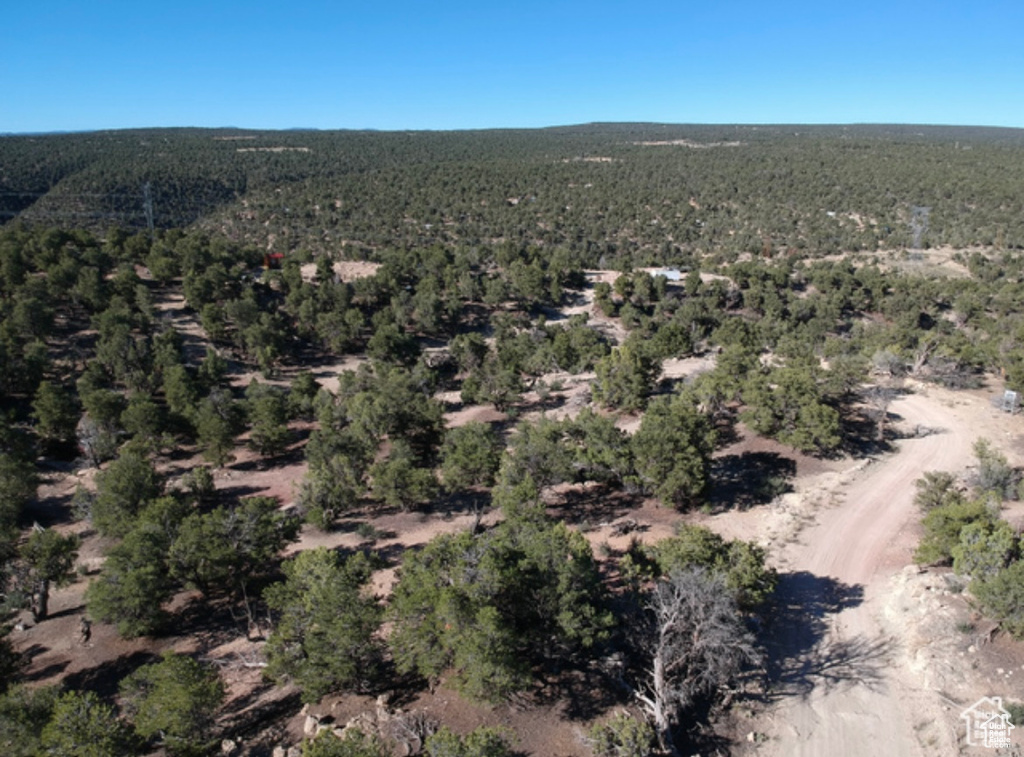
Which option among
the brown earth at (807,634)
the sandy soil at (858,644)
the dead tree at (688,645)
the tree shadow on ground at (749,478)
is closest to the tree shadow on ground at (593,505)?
the brown earth at (807,634)

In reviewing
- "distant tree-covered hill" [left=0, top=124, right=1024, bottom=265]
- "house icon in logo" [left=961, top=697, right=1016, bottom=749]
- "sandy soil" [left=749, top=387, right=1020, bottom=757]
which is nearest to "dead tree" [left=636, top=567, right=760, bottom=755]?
"sandy soil" [left=749, top=387, right=1020, bottom=757]

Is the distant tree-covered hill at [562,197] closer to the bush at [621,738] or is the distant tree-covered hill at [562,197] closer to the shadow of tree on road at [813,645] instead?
the shadow of tree on road at [813,645]

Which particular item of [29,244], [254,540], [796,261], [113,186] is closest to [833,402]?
[254,540]

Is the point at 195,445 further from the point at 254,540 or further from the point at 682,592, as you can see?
the point at 682,592

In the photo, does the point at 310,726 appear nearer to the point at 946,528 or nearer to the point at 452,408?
the point at 946,528

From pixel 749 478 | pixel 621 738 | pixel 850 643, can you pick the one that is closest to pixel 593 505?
pixel 749 478

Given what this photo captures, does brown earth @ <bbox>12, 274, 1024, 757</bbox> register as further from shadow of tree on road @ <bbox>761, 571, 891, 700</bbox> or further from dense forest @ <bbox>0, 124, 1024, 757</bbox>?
dense forest @ <bbox>0, 124, 1024, 757</bbox>

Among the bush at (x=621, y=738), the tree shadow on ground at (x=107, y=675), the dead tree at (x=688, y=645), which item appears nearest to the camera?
the bush at (x=621, y=738)
